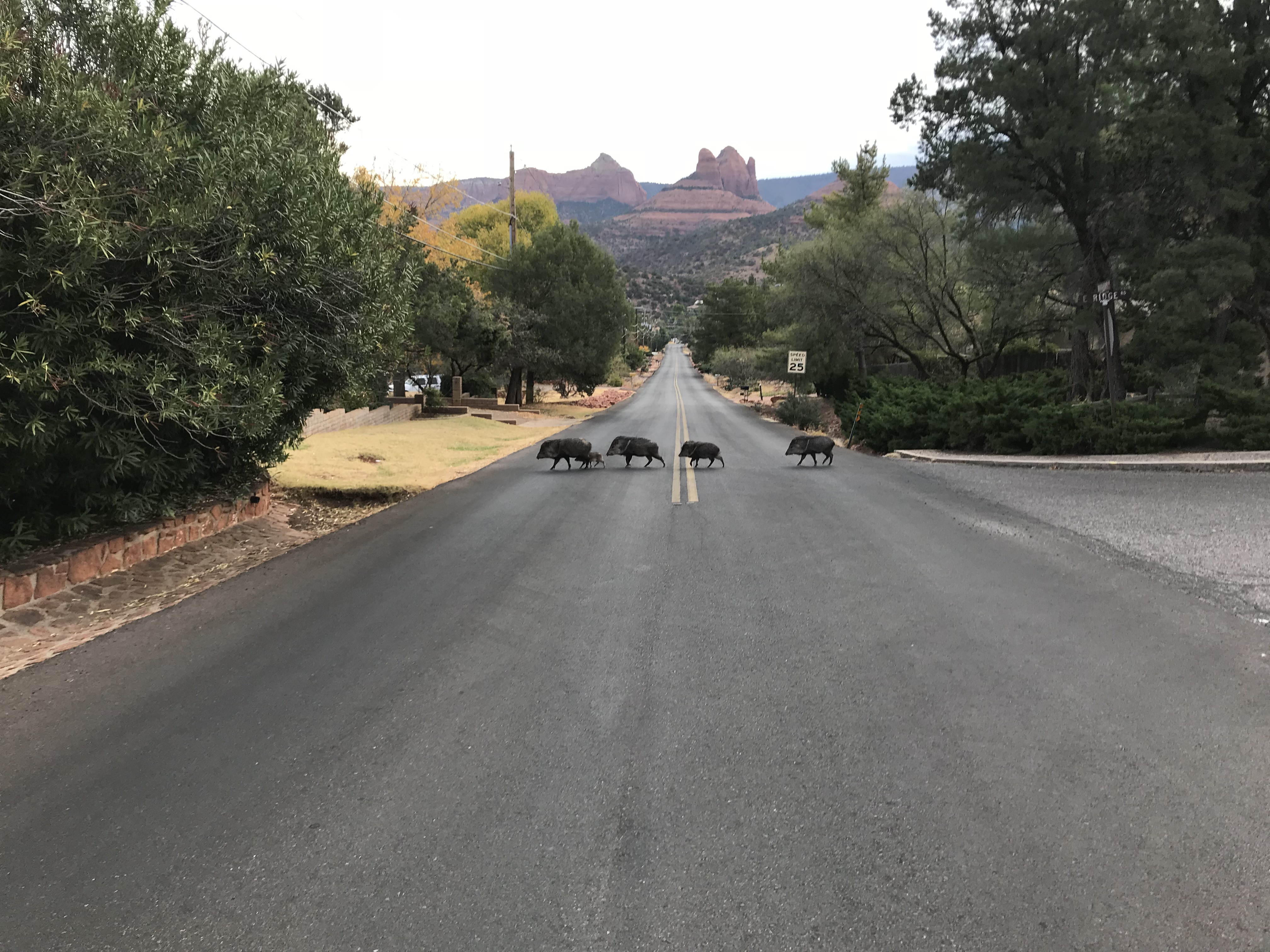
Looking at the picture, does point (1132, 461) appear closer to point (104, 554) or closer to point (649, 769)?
point (649, 769)

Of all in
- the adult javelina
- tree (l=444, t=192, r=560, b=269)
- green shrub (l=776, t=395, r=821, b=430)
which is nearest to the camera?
the adult javelina

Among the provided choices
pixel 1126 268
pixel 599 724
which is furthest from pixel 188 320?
pixel 1126 268

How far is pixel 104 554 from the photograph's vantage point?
6.87m

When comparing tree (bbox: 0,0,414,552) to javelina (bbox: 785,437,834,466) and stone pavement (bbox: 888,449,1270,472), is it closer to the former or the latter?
javelina (bbox: 785,437,834,466)

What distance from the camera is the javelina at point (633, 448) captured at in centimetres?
1603

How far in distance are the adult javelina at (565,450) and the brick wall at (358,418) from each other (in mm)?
5961

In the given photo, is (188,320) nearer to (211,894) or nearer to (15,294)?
(15,294)

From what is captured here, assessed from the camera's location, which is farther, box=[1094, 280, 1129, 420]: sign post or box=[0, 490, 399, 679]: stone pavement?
box=[1094, 280, 1129, 420]: sign post

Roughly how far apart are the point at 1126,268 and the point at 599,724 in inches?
966

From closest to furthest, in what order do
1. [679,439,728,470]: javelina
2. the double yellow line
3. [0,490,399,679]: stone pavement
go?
[0,490,399,679]: stone pavement
the double yellow line
[679,439,728,470]: javelina

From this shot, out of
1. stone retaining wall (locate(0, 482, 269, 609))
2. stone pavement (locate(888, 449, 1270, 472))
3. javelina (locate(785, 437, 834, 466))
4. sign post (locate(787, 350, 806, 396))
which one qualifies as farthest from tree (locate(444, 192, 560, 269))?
stone retaining wall (locate(0, 482, 269, 609))

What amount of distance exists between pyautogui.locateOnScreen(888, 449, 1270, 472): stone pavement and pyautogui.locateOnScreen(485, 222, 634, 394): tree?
22.4m

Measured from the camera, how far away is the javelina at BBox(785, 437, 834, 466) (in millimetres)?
16594

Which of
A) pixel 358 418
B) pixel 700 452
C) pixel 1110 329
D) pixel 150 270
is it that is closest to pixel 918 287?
pixel 1110 329
